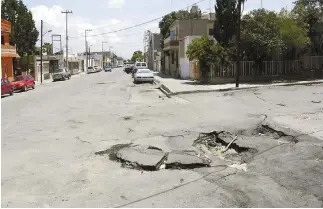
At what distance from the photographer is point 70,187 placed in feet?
21.2

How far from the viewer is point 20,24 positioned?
47.5 m

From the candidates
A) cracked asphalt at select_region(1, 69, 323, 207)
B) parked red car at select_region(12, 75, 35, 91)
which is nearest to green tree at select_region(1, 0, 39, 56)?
parked red car at select_region(12, 75, 35, 91)

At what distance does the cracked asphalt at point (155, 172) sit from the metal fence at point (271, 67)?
45.8ft

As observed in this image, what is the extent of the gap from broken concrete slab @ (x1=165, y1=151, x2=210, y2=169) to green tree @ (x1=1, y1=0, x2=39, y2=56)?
42744 millimetres

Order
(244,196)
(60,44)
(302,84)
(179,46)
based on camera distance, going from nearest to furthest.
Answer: (244,196), (302,84), (179,46), (60,44)

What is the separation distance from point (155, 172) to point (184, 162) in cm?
72

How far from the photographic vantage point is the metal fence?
29.1 m

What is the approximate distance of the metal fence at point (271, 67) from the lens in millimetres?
29125

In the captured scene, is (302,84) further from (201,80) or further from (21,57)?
(21,57)

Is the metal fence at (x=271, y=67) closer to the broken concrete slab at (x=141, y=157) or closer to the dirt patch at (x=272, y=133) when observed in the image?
the dirt patch at (x=272, y=133)

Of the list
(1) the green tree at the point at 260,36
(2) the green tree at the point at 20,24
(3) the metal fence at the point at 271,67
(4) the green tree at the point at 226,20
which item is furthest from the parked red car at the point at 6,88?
(2) the green tree at the point at 20,24

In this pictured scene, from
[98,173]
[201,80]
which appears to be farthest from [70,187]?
[201,80]

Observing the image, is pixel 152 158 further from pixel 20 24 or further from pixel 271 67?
pixel 20 24

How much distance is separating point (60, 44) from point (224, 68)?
72199mm
